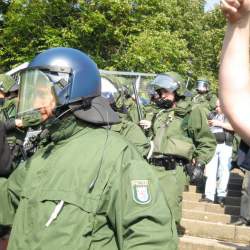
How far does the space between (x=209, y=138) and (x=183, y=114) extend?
19.0 inches

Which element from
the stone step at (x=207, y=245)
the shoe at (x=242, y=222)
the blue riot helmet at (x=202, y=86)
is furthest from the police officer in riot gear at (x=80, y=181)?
the blue riot helmet at (x=202, y=86)

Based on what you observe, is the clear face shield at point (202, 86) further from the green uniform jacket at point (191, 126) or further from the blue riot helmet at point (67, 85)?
the blue riot helmet at point (67, 85)

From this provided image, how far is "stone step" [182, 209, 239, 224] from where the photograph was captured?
8.45m

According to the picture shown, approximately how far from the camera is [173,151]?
21.5 feet

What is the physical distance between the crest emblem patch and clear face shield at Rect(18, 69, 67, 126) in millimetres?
566

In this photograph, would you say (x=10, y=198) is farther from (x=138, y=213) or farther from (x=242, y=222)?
(x=242, y=222)

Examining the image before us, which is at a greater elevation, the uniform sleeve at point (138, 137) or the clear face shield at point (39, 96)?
the clear face shield at point (39, 96)

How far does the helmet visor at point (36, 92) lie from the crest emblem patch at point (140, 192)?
574 mm

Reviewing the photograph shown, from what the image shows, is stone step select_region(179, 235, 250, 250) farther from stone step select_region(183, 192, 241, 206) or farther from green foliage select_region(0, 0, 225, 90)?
green foliage select_region(0, 0, 225, 90)

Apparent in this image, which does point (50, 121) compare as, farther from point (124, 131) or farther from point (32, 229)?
point (124, 131)

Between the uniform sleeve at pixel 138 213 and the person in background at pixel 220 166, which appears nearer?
the uniform sleeve at pixel 138 213

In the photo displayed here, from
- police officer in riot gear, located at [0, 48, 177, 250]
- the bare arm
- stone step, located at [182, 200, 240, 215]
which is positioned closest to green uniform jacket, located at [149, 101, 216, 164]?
stone step, located at [182, 200, 240, 215]

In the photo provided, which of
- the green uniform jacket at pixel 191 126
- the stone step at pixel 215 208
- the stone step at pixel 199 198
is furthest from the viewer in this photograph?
the stone step at pixel 199 198

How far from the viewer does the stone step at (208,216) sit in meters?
8.45
